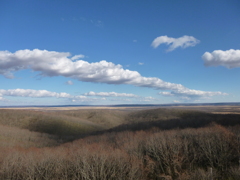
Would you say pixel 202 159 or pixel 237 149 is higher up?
pixel 237 149

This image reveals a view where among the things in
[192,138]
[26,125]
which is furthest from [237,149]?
[26,125]

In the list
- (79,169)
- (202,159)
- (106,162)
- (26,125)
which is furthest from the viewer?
(26,125)

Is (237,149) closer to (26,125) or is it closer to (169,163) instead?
(169,163)

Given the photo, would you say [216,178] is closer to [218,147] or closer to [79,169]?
[218,147]

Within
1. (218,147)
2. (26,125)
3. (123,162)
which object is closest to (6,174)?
(123,162)

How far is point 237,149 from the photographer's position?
121 feet

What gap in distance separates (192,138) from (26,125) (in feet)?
407

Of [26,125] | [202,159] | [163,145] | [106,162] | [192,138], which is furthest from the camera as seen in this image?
[26,125]

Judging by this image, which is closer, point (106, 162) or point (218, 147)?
point (106, 162)

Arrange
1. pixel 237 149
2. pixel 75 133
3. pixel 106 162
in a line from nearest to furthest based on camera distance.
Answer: pixel 106 162 → pixel 237 149 → pixel 75 133

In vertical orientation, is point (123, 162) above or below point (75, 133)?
above

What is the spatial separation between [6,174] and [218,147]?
38.3 metres

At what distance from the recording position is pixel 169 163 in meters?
39.2

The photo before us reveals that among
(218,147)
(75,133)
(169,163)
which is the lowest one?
(75,133)
